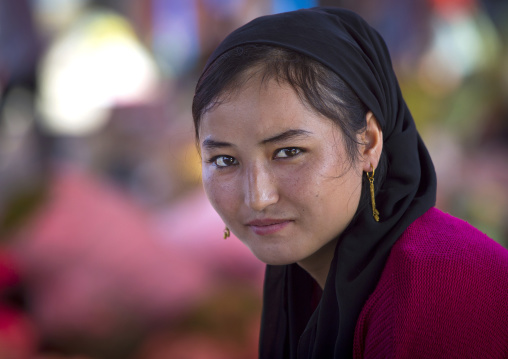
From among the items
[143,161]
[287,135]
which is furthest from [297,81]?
[143,161]

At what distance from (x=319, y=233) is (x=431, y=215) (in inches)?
10.9

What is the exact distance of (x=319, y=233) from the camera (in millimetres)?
1312

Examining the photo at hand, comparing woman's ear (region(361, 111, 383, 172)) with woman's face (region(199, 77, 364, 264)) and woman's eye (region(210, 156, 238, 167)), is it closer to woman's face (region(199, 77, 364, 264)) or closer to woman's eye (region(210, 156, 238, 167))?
woman's face (region(199, 77, 364, 264))

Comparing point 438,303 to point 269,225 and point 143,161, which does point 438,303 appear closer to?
point 269,225

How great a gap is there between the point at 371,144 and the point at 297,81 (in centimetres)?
24

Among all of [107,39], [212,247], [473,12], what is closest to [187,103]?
[107,39]

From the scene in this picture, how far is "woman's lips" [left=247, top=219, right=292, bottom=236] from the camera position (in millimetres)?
1295

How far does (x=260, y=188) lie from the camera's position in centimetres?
125

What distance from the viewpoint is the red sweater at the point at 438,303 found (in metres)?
1.12

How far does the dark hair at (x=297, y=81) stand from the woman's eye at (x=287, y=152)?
9 centimetres

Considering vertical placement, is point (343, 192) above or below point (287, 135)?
below

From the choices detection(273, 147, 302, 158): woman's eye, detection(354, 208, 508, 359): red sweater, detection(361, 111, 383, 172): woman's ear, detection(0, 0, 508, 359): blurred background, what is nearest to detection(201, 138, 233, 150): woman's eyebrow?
detection(273, 147, 302, 158): woman's eye

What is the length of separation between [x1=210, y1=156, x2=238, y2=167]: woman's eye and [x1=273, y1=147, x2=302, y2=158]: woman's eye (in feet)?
0.36

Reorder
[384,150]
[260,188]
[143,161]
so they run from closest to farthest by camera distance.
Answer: [260,188] < [384,150] < [143,161]
